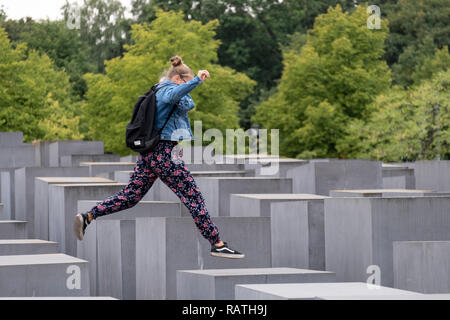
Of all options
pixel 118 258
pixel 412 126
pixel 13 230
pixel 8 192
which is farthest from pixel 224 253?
pixel 412 126

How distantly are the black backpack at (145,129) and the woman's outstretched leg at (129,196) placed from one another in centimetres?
20

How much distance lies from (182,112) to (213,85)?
3257 cm

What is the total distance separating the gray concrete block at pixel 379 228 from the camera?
852 cm

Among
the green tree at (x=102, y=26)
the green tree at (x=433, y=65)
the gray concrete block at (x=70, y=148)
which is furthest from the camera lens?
the green tree at (x=102, y=26)

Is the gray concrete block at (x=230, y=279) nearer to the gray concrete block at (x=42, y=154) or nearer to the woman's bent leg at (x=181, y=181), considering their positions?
the woman's bent leg at (x=181, y=181)

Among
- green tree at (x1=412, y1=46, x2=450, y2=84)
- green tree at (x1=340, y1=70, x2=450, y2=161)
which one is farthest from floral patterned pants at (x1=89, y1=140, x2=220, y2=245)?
green tree at (x1=412, y1=46, x2=450, y2=84)

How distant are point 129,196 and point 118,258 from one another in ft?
7.09

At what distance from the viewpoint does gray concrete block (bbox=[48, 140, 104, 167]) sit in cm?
2605

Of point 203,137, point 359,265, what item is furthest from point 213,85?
point 359,265

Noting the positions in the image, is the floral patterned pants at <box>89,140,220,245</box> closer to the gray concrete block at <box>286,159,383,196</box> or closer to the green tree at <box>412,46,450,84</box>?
the gray concrete block at <box>286,159,383,196</box>

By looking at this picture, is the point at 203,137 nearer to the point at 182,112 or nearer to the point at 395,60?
the point at 395,60

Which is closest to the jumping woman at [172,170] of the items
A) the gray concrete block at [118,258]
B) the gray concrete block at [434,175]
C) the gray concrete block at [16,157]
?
the gray concrete block at [118,258]

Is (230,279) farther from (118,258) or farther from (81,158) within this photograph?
(81,158)

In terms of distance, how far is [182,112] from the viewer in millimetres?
7574
